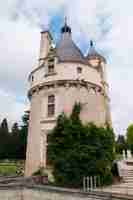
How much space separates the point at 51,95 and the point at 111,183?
7727 mm

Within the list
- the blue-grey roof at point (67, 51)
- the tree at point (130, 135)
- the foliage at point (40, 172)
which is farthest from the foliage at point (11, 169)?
the tree at point (130, 135)

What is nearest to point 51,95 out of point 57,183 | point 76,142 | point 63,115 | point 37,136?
point 63,115

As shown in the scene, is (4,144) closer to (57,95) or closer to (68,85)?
(57,95)

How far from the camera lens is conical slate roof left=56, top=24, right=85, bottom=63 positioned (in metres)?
17.9

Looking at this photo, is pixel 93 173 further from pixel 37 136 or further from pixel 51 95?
pixel 51 95

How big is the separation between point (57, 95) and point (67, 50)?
4.59 m

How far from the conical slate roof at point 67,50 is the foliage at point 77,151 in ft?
15.6

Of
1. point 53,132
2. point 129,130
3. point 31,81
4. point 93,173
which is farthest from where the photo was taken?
point 129,130

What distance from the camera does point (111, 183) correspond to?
14.9m

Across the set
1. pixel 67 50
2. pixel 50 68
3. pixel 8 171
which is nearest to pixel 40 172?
pixel 50 68

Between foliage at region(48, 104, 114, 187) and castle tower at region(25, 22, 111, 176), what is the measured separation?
3.86 feet

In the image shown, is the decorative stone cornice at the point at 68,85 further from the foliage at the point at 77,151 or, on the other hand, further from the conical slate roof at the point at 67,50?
the foliage at the point at 77,151

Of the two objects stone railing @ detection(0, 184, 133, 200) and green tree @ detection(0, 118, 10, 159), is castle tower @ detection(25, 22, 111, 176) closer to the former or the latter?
stone railing @ detection(0, 184, 133, 200)

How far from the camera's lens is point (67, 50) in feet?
62.3
